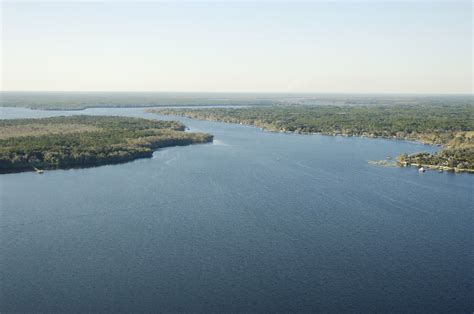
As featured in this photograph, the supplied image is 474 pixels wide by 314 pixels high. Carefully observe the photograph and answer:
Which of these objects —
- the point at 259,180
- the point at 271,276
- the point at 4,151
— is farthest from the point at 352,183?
the point at 4,151

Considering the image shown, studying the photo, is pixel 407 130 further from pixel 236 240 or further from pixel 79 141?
pixel 236 240

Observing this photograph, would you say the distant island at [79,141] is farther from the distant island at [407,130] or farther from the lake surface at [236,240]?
the distant island at [407,130]

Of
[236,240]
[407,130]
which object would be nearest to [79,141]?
[236,240]

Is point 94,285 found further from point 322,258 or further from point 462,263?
point 462,263

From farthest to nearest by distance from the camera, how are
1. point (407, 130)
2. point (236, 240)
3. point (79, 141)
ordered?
point (407, 130)
point (79, 141)
point (236, 240)

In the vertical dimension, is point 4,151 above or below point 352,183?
above

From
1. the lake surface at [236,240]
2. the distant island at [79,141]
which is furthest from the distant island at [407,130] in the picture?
the distant island at [79,141]

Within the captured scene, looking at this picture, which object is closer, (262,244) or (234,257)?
(234,257)
